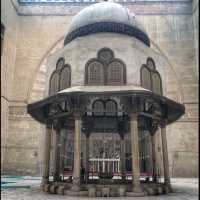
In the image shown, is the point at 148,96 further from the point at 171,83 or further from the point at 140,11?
the point at 140,11

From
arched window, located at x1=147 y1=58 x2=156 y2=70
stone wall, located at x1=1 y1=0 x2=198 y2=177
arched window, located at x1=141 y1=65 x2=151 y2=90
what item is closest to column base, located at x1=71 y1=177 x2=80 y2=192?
arched window, located at x1=141 y1=65 x2=151 y2=90

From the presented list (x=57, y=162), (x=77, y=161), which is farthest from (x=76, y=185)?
(x=57, y=162)

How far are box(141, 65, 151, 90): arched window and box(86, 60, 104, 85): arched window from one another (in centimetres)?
149

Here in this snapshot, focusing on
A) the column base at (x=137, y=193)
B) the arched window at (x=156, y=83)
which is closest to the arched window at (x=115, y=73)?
the arched window at (x=156, y=83)

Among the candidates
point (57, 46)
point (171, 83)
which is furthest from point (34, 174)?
point (171, 83)

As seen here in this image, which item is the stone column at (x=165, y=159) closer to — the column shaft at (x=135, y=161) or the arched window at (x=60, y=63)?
the column shaft at (x=135, y=161)

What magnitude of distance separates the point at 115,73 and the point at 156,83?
1.90m

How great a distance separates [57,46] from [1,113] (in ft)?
24.7

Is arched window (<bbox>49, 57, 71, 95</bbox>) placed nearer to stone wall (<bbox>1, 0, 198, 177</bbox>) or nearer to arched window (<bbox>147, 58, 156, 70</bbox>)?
arched window (<bbox>147, 58, 156, 70</bbox>)

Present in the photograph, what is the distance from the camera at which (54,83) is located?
36.3 feet

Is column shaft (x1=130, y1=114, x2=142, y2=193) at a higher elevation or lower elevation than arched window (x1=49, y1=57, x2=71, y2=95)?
lower

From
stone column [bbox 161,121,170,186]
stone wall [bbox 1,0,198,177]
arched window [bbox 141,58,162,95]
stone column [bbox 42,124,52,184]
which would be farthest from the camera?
stone wall [bbox 1,0,198,177]

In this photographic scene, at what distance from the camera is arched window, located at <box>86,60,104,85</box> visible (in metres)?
10.0

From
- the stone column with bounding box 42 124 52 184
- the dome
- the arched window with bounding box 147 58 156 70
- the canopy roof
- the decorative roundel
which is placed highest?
the dome
